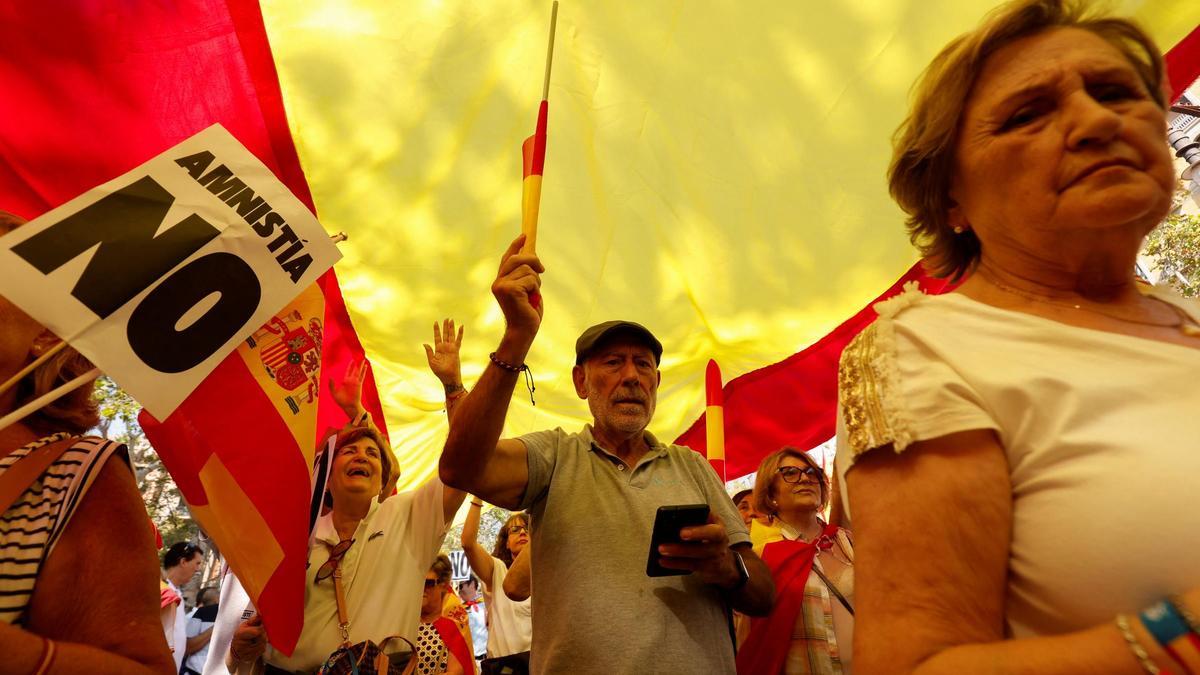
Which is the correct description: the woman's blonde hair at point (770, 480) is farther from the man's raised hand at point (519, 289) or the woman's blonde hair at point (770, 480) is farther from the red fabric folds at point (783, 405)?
the man's raised hand at point (519, 289)

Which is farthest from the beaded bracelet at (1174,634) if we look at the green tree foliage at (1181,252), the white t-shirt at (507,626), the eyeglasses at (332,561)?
the green tree foliage at (1181,252)

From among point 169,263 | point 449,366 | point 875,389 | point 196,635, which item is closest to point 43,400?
point 169,263

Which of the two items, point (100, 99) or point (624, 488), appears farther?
point (100, 99)

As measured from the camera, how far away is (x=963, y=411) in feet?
2.54

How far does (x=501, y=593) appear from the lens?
15.2 feet

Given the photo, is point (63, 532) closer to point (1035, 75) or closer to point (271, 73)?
point (1035, 75)

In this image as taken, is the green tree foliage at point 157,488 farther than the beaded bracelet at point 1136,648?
Yes

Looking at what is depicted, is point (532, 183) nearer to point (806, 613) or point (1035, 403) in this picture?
point (1035, 403)

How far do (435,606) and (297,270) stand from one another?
3.11 m

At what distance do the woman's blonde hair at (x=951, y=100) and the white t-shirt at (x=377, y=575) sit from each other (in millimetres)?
2175

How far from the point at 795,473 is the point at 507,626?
7.58 ft

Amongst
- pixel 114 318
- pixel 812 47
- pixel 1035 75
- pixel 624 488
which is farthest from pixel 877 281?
pixel 114 318

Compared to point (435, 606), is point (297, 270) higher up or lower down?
higher up

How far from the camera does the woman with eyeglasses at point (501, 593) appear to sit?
4234mm
